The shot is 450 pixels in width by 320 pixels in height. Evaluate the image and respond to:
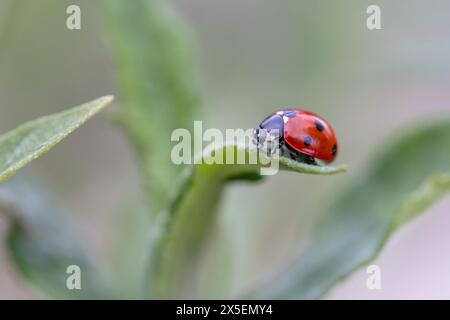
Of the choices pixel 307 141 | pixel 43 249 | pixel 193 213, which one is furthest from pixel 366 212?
pixel 43 249

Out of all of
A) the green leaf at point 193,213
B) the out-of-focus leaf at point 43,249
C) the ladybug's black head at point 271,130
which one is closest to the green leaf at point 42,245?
the out-of-focus leaf at point 43,249

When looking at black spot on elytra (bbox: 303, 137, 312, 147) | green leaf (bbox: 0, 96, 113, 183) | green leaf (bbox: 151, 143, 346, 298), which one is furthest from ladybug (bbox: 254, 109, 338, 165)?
green leaf (bbox: 0, 96, 113, 183)

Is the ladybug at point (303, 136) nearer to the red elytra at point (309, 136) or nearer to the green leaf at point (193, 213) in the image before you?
the red elytra at point (309, 136)

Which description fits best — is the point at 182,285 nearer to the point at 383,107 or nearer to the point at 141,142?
the point at 141,142

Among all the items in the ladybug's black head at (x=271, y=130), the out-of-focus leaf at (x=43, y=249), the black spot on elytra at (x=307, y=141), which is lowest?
the out-of-focus leaf at (x=43, y=249)

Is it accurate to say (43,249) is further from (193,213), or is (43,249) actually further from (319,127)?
(319,127)
